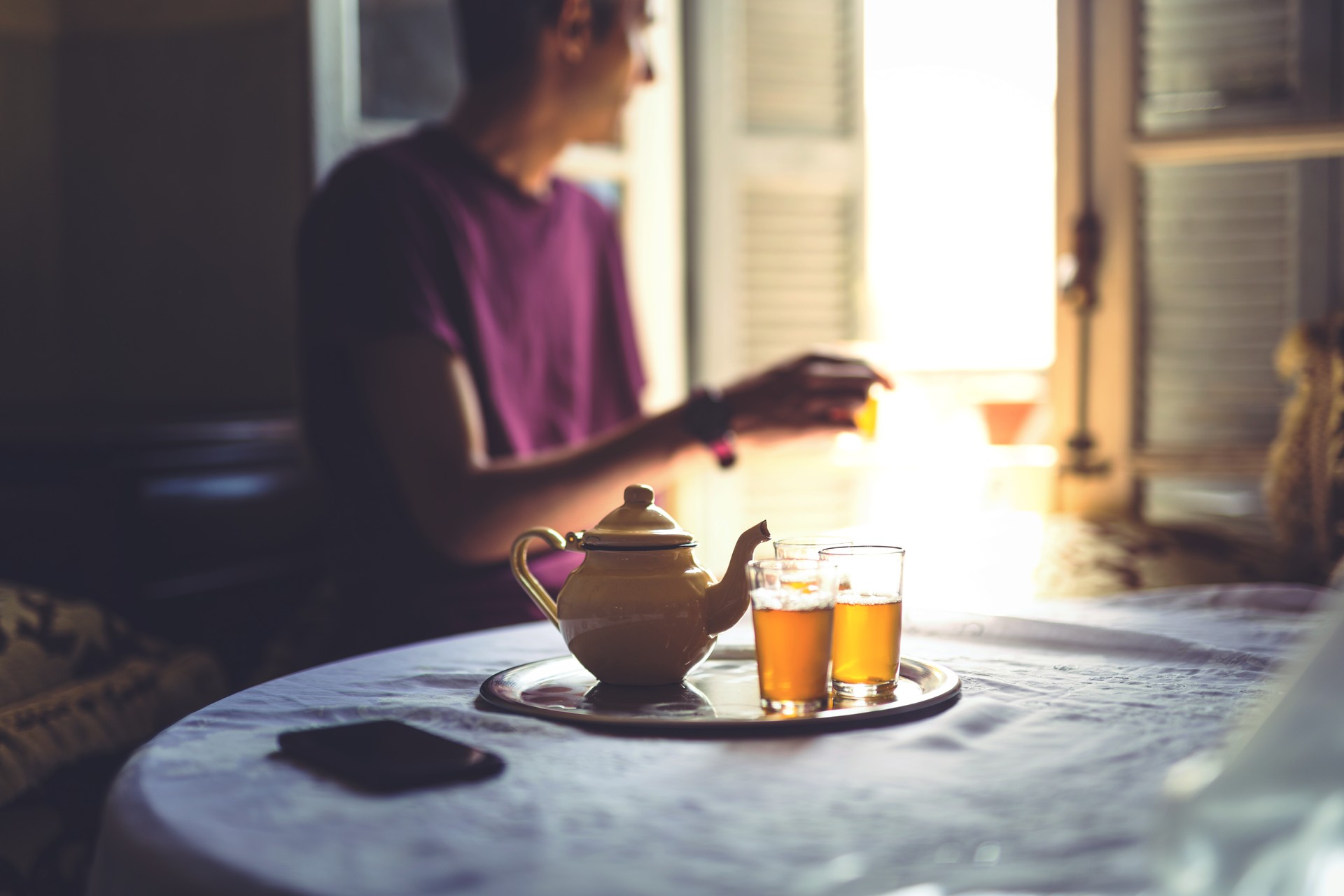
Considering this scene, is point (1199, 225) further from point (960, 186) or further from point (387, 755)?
point (960, 186)

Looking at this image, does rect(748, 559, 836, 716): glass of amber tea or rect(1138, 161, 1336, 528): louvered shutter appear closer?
rect(748, 559, 836, 716): glass of amber tea

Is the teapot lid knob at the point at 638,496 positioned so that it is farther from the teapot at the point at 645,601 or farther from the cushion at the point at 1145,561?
the cushion at the point at 1145,561

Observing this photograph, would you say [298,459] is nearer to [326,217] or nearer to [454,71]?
[326,217]

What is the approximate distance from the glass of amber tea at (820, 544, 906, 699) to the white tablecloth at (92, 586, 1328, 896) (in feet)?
0.21

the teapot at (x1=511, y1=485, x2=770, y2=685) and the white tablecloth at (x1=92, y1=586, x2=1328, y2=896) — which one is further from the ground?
the teapot at (x1=511, y1=485, x2=770, y2=685)

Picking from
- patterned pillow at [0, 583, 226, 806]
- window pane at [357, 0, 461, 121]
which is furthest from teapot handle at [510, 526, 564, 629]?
window pane at [357, 0, 461, 121]

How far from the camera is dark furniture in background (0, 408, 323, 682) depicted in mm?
1710

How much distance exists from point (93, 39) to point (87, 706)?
1.77 m

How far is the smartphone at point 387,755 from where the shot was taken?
2.13 ft

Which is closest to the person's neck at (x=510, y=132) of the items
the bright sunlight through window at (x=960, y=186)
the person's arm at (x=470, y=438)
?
the person's arm at (x=470, y=438)

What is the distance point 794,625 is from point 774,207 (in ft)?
6.69

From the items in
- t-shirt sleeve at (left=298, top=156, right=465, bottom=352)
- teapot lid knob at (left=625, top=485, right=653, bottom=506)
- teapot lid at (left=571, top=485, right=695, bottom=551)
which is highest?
t-shirt sleeve at (left=298, top=156, right=465, bottom=352)

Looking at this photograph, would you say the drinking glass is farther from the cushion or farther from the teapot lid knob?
the cushion

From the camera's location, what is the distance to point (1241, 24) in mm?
2188
